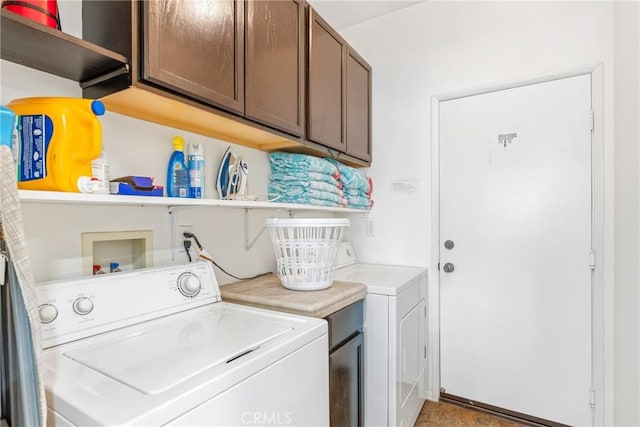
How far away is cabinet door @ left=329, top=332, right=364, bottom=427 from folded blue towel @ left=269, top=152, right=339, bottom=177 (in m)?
0.94

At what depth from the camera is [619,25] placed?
1691 mm

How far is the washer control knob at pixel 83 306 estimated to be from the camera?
3.28ft

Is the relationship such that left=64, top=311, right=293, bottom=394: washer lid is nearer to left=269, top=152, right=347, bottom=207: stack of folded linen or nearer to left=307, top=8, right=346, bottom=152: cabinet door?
left=269, top=152, right=347, bottom=207: stack of folded linen

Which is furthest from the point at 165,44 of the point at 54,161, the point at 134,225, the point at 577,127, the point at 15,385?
the point at 577,127

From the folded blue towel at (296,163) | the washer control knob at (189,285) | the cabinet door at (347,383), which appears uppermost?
the folded blue towel at (296,163)

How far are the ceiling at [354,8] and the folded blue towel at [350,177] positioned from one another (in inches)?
46.3

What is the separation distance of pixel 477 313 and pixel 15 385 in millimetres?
2271

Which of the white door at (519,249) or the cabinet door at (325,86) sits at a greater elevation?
the cabinet door at (325,86)

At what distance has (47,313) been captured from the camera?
934 millimetres

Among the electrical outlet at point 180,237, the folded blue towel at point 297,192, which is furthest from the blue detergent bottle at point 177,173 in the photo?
the folded blue towel at point 297,192

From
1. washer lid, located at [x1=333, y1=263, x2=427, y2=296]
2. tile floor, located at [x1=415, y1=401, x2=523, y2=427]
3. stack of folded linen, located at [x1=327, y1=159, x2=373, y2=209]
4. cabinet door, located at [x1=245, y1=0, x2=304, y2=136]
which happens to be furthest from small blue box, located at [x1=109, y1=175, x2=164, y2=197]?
tile floor, located at [x1=415, y1=401, x2=523, y2=427]

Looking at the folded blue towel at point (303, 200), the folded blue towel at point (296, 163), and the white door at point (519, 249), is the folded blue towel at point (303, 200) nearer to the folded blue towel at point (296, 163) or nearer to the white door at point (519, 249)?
the folded blue towel at point (296, 163)

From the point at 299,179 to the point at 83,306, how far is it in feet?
3.88

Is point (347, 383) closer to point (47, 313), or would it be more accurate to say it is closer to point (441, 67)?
point (47, 313)
